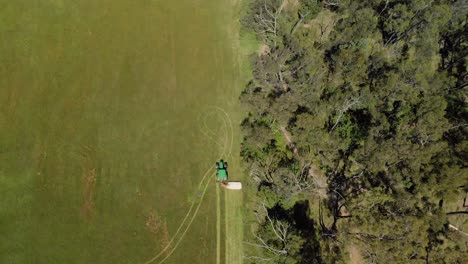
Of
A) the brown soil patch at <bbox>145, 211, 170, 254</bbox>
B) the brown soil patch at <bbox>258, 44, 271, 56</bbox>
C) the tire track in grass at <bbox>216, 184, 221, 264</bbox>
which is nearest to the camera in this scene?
the brown soil patch at <bbox>145, 211, 170, 254</bbox>

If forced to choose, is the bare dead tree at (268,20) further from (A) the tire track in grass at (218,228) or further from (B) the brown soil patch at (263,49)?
(A) the tire track in grass at (218,228)

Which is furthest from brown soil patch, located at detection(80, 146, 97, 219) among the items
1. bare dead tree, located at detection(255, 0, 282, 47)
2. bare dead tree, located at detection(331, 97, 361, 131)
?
bare dead tree, located at detection(331, 97, 361, 131)

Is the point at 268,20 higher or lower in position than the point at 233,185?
higher

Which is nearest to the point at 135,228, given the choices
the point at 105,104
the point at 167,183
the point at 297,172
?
the point at 167,183

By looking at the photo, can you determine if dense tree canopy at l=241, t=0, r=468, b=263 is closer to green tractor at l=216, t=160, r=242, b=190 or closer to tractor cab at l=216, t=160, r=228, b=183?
green tractor at l=216, t=160, r=242, b=190

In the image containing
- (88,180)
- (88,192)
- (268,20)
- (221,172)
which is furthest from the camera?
(268,20)

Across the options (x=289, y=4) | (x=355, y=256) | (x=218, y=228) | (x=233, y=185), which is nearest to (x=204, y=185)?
(x=233, y=185)

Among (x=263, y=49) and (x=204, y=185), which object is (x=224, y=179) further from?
(x=263, y=49)
